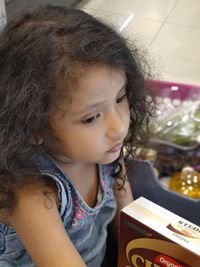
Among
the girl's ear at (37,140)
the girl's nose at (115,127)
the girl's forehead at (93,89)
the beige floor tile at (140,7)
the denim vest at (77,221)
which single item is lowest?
the beige floor tile at (140,7)

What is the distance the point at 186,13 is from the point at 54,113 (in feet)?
6.38

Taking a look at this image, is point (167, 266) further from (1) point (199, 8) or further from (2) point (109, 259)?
(1) point (199, 8)

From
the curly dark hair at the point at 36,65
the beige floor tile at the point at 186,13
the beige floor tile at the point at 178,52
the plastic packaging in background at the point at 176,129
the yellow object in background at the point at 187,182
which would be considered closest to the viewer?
the curly dark hair at the point at 36,65

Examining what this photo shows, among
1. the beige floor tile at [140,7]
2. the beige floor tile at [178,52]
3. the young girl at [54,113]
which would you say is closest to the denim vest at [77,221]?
the young girl at [54,113]

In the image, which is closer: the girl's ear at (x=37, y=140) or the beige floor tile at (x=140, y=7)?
the girl's ear at (x=37, y=140)

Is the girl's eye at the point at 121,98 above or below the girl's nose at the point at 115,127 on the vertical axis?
above

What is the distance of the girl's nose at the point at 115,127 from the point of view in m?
0.61

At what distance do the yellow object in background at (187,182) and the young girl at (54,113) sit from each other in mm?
340

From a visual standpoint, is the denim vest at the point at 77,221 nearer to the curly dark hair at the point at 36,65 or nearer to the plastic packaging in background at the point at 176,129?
the curly dark hair at the point at 36,65

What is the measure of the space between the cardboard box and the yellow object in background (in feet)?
1.04

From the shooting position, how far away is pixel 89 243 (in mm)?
803

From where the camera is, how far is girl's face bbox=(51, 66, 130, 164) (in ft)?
1.90

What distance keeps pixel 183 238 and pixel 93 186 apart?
0.75 feet

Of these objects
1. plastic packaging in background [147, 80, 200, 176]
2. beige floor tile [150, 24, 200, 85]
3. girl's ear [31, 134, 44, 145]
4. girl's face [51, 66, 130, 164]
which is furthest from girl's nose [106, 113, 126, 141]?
beige floor tile [150, 24, 200, 85]
